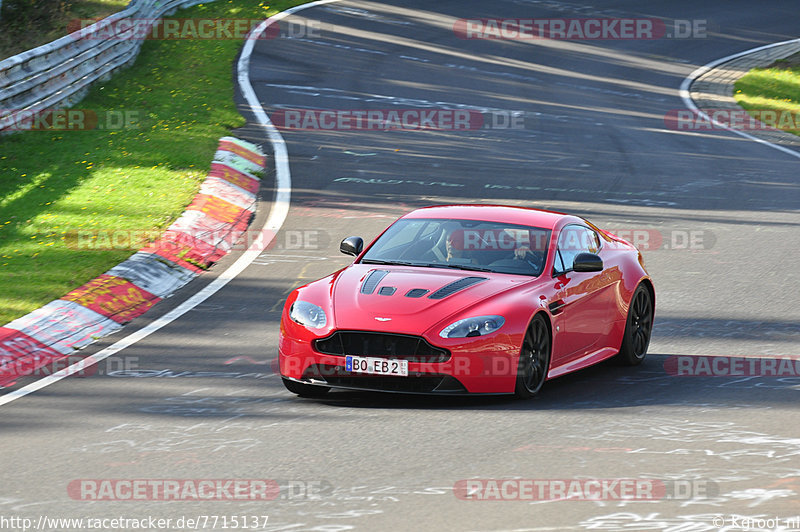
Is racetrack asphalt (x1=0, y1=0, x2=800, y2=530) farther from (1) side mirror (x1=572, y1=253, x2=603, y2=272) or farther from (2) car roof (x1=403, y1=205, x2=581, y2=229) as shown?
(2) car roof (x1=403, y1=205, x2=581, y2=229)

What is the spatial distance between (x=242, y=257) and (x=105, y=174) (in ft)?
12.9

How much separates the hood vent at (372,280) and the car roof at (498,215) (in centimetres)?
110

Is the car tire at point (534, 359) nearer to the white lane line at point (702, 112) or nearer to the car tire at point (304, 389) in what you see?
the car tire at point (304, 389)

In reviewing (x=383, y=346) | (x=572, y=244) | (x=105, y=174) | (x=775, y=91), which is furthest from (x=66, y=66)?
(x=775, y=91)

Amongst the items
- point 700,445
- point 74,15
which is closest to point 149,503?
point 700,445

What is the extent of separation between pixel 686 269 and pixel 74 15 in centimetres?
1912

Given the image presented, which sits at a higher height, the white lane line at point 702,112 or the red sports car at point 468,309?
the white lane line at point 702,112

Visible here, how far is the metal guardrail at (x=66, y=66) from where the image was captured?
60.3 feet

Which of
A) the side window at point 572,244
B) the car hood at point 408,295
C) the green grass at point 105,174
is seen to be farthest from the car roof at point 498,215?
the green grass at point 105,174

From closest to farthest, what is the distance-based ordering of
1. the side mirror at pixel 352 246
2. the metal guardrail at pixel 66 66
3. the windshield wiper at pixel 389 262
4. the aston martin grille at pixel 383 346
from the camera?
the aston martin grille at pixel 383 346 < the windshield wiper at pixel 389 262 < the side mirror at pixel 352 246 < the metal guardrail at pixel 66 66

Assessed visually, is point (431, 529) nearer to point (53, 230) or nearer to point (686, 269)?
point (686, 269)

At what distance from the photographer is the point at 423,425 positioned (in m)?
8.02

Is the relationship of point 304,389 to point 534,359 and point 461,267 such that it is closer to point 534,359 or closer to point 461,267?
point 461,267

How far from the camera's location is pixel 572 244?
1014 cm
